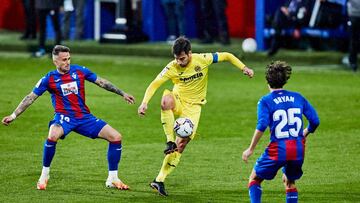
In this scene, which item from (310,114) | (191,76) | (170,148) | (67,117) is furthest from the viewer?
(67,117)

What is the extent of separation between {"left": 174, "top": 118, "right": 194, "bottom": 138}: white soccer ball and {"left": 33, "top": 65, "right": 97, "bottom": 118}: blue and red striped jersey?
3.83 ft

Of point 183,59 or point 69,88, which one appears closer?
point 183,59

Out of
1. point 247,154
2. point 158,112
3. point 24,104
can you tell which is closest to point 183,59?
point 24,104

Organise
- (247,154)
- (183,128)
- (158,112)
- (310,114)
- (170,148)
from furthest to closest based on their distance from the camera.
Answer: (158,112)
(183,128)
(170,148)
(310,114)
(247,154)

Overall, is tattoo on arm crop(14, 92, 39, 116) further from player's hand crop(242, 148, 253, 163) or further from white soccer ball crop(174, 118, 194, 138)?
player's hand crop(242, 148, 253, 163)

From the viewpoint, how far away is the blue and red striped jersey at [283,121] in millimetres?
10859

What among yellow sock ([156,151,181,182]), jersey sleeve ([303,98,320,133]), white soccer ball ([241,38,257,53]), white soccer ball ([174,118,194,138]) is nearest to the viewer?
jersey sleeve ([303,98,320,133])

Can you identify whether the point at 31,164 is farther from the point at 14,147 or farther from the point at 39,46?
the point at 39,46

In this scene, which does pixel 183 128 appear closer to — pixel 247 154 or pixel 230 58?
pixel 230 58

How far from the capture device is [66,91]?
43.3ft

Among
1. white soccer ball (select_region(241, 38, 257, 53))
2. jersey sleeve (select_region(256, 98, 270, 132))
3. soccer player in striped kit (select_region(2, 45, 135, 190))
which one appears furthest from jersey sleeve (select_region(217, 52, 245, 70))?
white soccer ball (select_region(241, 38, 257, 53))

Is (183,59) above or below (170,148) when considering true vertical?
above

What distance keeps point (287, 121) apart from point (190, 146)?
5.71 m

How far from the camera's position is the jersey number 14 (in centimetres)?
1086
